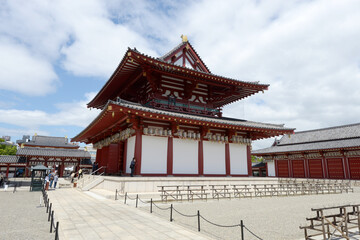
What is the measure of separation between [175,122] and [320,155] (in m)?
29.1

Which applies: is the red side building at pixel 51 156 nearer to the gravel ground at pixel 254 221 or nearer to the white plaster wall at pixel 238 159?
the white plaster wall at pixel 238 159

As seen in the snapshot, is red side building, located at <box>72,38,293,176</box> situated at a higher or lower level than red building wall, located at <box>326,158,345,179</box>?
higher

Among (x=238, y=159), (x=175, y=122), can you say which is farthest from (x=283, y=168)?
(x=175, y=122)

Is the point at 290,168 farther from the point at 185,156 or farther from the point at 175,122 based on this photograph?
the point at 175,122

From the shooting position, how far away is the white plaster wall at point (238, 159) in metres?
21.8

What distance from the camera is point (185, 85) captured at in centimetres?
2123

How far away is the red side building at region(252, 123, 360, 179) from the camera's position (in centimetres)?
3250

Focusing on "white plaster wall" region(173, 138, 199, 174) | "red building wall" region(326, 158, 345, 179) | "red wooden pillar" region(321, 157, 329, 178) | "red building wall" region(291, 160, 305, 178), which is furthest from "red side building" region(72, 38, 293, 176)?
"red building wall" region(291, 160, 305, 178)

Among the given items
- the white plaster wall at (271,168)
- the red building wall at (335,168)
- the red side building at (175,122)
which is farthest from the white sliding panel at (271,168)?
the red side building at (175,122)

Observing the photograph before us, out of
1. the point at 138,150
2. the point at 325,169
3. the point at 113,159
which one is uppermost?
the point at 138,150

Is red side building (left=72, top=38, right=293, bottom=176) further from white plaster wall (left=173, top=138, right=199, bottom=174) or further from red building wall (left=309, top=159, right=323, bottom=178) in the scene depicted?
red building wall (left=309, top=159, right=323, bottom=178)

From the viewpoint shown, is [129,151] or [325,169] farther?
[325,169]

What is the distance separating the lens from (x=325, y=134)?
42.5m

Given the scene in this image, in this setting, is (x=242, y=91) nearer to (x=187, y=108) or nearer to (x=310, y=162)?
(x=187, y=108)
